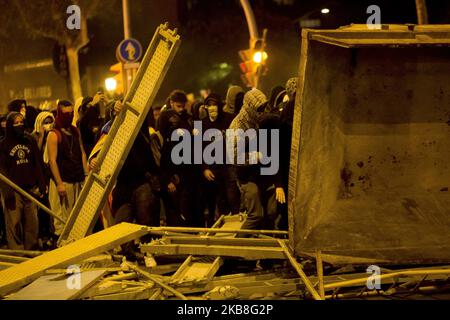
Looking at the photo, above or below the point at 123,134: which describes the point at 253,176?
below

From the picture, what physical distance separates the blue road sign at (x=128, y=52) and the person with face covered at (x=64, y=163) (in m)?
4.92

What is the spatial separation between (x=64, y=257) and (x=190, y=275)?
1021 mm

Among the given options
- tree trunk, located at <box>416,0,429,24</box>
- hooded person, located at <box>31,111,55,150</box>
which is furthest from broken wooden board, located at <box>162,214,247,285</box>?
tree trunk, located at <box>416,0,429,24</box>

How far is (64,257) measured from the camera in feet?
17.8

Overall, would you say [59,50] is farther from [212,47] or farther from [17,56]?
[212,47]

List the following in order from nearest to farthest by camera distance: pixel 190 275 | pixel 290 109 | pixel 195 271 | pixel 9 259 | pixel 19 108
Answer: pixel 190 275
pixel 195 271
pixel 9 259
pixel 290 109
pixel 19 108

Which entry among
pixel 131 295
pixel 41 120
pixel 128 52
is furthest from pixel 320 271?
pixel 128 52

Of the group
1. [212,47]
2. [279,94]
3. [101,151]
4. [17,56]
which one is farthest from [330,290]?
[212,47]

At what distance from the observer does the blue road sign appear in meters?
13.7

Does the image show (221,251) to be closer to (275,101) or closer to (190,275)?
(190,275)

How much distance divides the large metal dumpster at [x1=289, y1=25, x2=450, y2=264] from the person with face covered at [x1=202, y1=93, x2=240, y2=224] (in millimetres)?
2735

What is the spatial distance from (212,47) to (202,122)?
28.1 meters

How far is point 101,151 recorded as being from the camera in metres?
6.87

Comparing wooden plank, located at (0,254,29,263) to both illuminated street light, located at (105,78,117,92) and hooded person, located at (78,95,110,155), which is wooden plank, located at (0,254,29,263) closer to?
hooded person, located at (78,95,110,155)
